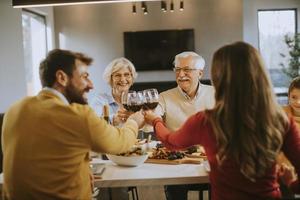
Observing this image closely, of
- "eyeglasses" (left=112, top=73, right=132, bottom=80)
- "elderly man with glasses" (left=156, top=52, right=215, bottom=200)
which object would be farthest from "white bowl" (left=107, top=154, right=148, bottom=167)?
"eyeglasses" (left=112, top=73, right=132, bottom=80)

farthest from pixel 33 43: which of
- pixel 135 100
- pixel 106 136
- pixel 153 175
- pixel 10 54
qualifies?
pixel 106 136

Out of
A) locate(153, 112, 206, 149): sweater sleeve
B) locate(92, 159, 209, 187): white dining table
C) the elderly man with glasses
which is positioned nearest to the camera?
locate(153, 112, 206, 149): sweater sleeve

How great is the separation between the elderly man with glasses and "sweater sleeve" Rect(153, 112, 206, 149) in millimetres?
1171

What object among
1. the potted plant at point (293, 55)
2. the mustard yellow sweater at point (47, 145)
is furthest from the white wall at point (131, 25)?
the mustard yellow sweater at point (47, 145)

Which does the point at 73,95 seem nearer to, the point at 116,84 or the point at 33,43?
the point at 116,84

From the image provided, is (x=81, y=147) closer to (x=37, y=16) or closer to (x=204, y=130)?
(x=204, y=130)

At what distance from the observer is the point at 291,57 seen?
7.77m

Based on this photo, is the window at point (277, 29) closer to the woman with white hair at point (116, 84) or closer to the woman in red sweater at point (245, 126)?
the woman with white hair at point (116, 84)

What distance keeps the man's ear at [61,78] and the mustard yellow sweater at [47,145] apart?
0.06m

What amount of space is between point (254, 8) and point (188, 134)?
276 inches

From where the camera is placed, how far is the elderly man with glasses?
2.94 metres

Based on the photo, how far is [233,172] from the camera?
1.50 meters

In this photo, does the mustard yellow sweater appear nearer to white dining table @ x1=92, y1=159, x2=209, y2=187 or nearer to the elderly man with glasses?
white dining table @ x1=92, y1=159, x2=209, y2=187

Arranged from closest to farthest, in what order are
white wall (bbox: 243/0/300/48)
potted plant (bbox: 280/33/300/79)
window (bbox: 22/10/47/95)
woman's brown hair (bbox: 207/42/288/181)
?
woman's brown hair (bbox: 207/42/288/181)
window (bbox: 22/10/47/95)
potted plant (bbox: 280/33/300/79)
white wall (bbox: 243/0/300/48)
